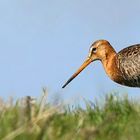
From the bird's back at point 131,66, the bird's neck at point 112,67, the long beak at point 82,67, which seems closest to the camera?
the bird's back at point 131,66

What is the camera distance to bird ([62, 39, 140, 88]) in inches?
518

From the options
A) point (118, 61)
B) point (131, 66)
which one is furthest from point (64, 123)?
point (118, 61)

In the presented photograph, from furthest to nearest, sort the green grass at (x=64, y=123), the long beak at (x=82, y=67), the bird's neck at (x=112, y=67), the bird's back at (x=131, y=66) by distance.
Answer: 1. the long beak at (x=82, y=67)
2. the bird's neck at (x=112, y=67)
3. the bird's back at (x=131, y=66)
4. the green grass at (x=64, y=123)

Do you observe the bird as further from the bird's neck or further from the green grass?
the green grass

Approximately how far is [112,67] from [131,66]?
990 millimetres

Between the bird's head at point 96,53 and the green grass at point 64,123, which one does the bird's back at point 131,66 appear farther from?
the green grass at point 64,123

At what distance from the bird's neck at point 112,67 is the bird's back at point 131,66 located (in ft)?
1.13

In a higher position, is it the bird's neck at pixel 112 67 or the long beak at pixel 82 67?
the long beak at pixel 82 67

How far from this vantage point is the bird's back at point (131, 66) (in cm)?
1306

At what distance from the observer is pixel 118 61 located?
13789mm

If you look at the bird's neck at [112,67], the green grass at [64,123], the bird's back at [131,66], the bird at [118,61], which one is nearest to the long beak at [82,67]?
the bird at [118,61]

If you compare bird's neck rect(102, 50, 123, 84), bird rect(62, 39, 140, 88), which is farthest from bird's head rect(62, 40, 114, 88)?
bird's neck rect(102, 50, 123, 84)

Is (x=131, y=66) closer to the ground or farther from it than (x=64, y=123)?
farther from it

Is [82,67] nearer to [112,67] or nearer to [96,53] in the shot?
[96,53]
